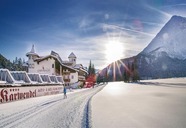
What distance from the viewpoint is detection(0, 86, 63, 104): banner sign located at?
2597 centimetres

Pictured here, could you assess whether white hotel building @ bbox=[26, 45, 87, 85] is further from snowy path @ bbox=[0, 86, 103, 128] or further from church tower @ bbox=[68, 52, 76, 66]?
snowy path @ bbox=[0, 86, 103, 128]

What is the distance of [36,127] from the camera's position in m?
9.80

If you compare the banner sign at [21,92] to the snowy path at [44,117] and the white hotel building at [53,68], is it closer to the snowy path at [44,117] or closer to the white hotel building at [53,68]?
the snowy path at [44,117]

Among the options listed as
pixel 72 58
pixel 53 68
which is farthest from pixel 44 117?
pixel 72 58

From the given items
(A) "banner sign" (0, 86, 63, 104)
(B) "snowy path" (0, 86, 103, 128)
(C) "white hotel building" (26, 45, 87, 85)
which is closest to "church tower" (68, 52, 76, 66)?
(C) "white hotel building" (26, 45, 87, 85)

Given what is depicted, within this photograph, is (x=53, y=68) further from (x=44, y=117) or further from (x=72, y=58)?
(x=44, y=117)

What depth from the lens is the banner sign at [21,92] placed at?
26.0m

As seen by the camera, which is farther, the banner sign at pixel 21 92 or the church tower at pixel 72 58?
the church tower at pixel 72 58

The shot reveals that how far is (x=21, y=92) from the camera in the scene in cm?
3069

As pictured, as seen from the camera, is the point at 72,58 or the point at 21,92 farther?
the point at 72,58

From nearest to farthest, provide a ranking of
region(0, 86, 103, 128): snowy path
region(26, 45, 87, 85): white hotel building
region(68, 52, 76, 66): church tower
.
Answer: region(0, 86, 103, 128): snowy path
region(26, 45, 87, 85): white hotel building
region(68, 52, 76, 66): church tower

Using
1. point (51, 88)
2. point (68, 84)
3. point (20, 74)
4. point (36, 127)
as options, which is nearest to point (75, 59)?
point (68, 84)

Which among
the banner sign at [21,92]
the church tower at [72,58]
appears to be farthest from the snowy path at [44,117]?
the church tower at [72,58]

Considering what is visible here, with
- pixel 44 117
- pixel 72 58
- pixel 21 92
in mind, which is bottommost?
pixel 44 117
